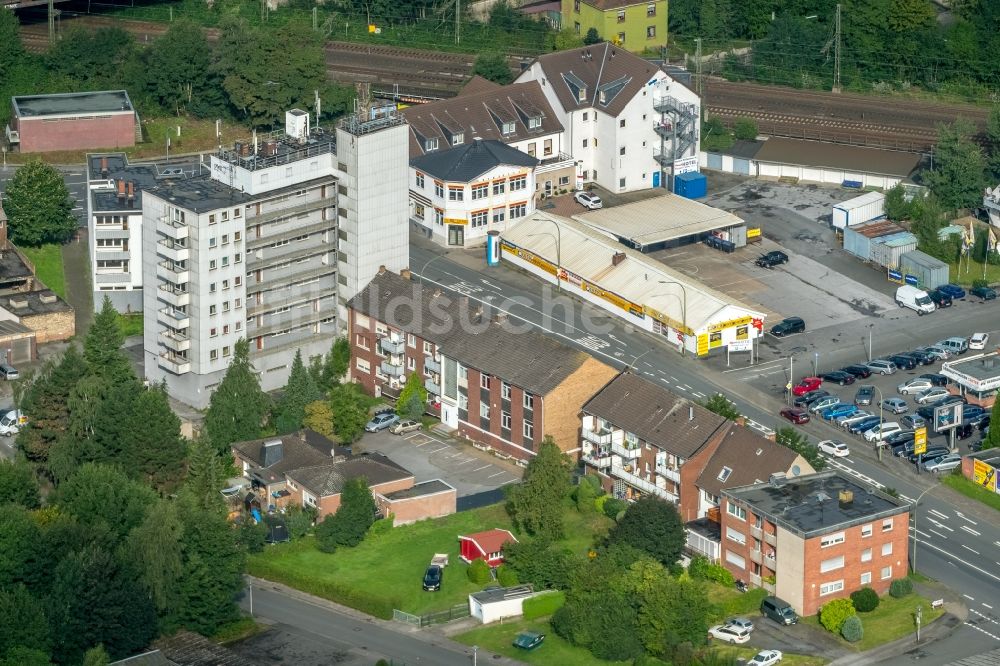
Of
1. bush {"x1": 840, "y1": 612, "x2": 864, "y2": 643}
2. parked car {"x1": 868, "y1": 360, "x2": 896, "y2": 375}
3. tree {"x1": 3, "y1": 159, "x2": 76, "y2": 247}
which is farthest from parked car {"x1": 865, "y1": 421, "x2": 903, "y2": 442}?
tree {"x1": 3, "y1": 159, "x2": 76, "y2": 247}

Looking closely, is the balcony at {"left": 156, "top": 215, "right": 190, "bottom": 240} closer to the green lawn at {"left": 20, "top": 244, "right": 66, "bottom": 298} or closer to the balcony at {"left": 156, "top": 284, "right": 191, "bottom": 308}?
the balcony at {"left": 156, "top": 284, "right": 191, "bottom": 308}

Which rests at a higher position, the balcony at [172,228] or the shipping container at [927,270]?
the balcony at [172,228]

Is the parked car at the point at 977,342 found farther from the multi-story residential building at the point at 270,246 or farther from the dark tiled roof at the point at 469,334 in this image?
the multi-story residential building at the point at 270,246

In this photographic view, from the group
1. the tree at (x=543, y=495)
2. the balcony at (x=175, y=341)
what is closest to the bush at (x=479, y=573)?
the tree at (x=543, y=495)

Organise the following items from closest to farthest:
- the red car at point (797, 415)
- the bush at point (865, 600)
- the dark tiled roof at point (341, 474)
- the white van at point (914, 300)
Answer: the bush at point (865, 600) → the dark tiled roof at point (341, 474) → the red car at point (797, 415) → the white van at point (914, 300)

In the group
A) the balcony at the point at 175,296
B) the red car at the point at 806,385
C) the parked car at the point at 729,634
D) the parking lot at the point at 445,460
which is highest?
the balcony at the point at 175,296

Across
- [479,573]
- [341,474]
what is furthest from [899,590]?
[341,474]
